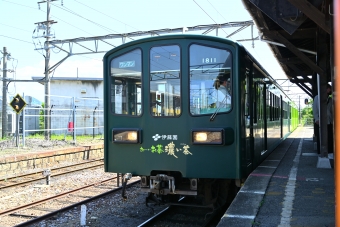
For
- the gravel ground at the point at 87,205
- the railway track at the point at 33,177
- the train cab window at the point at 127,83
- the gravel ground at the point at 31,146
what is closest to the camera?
the train cab window at the point at 127,83

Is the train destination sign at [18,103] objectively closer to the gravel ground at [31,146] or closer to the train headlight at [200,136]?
the gravel ground at [31,146]

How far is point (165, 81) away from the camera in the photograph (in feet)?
17.6

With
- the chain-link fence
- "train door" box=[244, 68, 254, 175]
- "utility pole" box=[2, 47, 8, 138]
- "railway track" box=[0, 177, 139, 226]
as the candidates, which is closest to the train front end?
"train door" box=[244, 68, 254, 175]

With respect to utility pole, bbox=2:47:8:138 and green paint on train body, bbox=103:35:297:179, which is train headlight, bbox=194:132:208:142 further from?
utility pole, bbox=2:47:8:138

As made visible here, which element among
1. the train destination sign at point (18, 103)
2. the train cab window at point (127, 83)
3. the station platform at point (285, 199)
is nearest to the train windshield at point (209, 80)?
the train cab window at point (127, 83)

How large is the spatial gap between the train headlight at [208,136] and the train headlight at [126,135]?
868 millimetres

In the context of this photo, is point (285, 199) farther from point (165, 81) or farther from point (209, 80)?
point (165, 81)

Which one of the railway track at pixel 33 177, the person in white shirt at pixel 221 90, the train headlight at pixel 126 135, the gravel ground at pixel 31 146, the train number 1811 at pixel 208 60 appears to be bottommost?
the railway track at pixel 33 177

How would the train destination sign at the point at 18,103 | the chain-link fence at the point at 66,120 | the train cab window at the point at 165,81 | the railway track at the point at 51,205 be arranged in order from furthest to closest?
the chain-link fence at the point at 66,120
the train destination sign at the point at 18,103
the railway track at the point at 51,205
the train cab window at the point at 165,81

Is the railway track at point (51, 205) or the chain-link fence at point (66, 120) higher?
the chain-link fence at point (66, 120)

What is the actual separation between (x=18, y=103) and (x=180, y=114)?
9.80 meters

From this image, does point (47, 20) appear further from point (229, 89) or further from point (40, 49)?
point (229, 89)

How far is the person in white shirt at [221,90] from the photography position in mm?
5105

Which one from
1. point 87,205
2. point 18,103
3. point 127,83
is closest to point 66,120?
point 18,103
